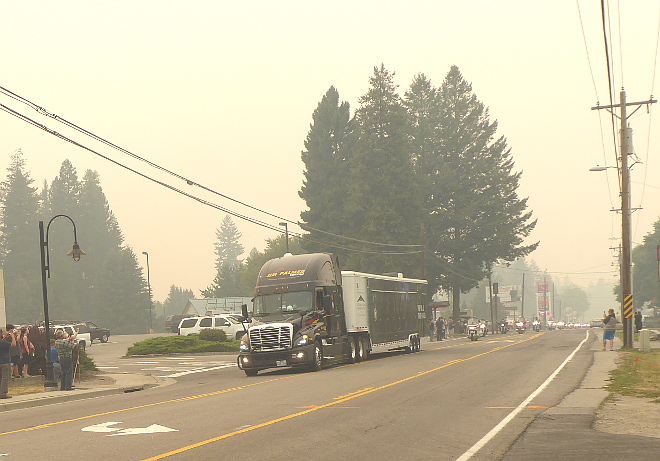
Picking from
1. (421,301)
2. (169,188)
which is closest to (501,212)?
(421,301)

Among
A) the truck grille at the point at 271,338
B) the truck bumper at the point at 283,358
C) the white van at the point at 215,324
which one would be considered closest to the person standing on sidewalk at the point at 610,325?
the truck bumper at the point at 283,358

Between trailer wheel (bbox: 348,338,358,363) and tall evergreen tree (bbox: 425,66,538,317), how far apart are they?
192 feet

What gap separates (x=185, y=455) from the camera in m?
11.9

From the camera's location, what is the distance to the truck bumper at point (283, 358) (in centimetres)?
2909

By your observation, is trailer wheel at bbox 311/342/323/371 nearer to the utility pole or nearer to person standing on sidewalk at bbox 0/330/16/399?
person standing on sidewalk at bbox 0/330/16/399

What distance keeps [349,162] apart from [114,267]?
60.5m

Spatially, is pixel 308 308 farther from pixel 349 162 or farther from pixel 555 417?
pixel 349 162

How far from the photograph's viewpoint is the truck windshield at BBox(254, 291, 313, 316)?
1203 inches

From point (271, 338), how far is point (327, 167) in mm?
71143

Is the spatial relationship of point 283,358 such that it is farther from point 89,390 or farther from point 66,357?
point 66,357

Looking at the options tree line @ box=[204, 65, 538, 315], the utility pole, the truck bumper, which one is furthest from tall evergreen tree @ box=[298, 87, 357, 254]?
the truck bumper

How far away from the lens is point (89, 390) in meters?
27.0

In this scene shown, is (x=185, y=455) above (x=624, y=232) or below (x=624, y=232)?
below

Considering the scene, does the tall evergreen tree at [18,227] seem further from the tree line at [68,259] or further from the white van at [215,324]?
the white van at [215,324]
